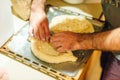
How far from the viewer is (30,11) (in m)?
0.94

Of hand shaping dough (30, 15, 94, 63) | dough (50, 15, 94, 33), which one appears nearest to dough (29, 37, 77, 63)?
hand shaping dough (30, 15, 94, 63)

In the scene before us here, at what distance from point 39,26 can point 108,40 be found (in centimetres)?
28

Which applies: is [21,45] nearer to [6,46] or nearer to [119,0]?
[6,46]

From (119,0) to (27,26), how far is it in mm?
392

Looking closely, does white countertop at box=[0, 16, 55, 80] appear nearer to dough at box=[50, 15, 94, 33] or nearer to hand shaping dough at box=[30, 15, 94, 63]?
hand shaping dough at box=[30, 15, 94, 63]

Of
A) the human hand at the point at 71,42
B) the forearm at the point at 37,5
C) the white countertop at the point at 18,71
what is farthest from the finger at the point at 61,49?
the forearm at the point at 37,5

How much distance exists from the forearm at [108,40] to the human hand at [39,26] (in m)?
0.19

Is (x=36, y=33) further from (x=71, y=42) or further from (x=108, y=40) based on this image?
(x=108, y=40)

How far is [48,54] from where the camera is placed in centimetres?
80

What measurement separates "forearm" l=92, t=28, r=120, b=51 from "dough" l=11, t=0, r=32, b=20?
345mm

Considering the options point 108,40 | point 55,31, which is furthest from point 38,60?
point 108,40

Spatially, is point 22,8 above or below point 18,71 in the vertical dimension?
above

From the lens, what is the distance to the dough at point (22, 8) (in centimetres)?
96

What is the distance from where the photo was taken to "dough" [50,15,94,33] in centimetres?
91
